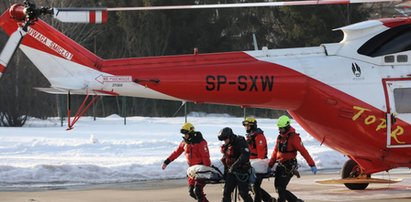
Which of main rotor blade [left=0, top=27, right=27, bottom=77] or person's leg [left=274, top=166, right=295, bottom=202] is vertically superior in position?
main rotor blade [left=0, top=27, right=27, bottom=77]

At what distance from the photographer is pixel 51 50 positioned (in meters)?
15.7

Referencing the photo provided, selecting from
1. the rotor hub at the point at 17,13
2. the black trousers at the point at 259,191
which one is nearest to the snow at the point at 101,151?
the black trousers at the point at 259,191

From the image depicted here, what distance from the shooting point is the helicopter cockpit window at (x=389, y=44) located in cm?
1645

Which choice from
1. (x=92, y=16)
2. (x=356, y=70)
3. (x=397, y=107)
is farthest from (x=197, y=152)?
(x=397, y=107)

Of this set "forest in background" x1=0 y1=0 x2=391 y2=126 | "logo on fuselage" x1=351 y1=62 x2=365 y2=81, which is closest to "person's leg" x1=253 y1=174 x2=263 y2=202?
"logo on fuselage" x1=351 y1=62 x2=365 y2=81

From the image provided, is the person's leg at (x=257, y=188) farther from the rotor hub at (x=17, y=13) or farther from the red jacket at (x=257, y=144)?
the rotor hub at (x=17, y=13)

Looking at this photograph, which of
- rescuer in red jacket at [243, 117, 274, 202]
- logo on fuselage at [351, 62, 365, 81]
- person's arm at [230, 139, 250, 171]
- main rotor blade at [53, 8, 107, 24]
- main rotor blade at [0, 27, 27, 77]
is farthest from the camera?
logo on fuselage at [351, 62, 365, 81]

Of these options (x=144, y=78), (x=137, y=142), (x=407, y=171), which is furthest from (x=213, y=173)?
(x=137, y=142)

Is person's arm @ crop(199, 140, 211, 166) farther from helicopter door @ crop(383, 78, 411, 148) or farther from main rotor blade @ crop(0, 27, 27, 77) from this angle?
Result: helicopter door @ crop(383, 78, 411, 148)

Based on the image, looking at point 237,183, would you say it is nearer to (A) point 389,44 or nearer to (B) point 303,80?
(B) point 303,80

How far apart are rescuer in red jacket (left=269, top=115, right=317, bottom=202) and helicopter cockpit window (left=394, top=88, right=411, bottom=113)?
2.61 metres

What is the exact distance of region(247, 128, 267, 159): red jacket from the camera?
1538 centimetres

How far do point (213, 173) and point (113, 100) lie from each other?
132 ft

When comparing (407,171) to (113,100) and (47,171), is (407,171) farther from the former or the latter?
(113,100)
